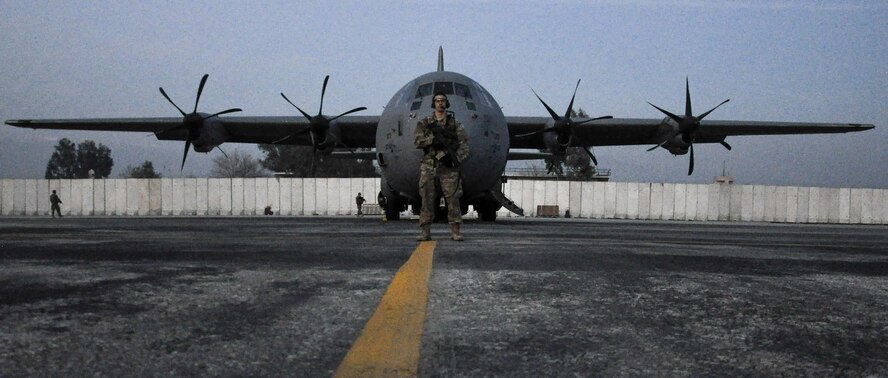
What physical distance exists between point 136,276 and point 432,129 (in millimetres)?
5754

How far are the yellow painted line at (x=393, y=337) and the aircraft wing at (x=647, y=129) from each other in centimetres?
1868

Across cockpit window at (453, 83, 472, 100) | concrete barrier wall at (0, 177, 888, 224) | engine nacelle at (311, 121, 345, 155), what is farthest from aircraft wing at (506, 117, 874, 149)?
concrete barrier wall at (0, 177, 888, 224)

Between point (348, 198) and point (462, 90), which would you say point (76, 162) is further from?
point (462, 90)

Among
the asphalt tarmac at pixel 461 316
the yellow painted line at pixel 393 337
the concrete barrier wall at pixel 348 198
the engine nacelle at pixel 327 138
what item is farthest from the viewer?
the concrete barrier wall at pixel 348 198

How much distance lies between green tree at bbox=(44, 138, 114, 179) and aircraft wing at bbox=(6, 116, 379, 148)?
348ft

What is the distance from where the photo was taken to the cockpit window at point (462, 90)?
1563 centimetres

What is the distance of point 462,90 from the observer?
15.8 metres

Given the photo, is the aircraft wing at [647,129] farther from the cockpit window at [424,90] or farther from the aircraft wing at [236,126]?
the cockpit window at [424,90]

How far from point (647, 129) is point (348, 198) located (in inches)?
997

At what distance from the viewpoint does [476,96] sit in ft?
52.0

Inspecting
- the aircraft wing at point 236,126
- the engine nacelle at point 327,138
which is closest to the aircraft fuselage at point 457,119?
the engine nacelle at point 327,138

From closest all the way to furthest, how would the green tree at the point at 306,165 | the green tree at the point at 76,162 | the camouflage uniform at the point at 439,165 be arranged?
1. the camouflage uniform at the point at 439,165
2. the green tree at the point at 306,165
3. the green tree at the point at 76,162

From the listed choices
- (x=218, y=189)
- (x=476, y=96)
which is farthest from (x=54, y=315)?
(x=218, y=189)

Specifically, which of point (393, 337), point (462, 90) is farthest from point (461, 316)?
point (462, 90)
